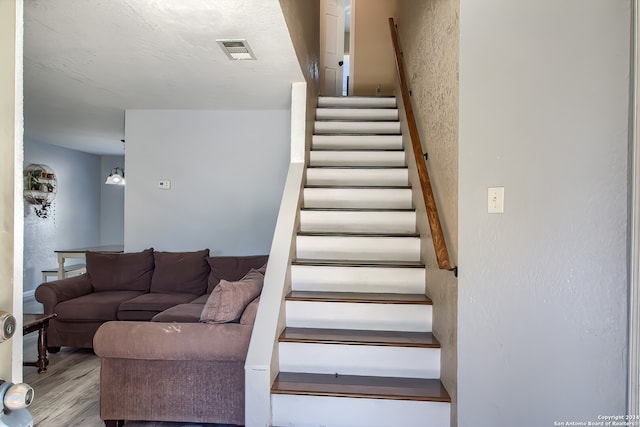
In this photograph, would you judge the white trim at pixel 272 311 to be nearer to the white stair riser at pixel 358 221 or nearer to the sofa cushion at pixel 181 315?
the white stair riser at pixel 358 221

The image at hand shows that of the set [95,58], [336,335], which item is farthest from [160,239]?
[336,335]

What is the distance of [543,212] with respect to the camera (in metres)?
1.72

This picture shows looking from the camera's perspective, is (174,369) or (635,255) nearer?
(635,255)

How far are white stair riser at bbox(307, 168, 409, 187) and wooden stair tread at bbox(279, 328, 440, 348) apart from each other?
150 cm

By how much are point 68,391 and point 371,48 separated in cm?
570

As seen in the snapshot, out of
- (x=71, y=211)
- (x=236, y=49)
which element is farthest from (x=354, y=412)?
(x=71, y=211)

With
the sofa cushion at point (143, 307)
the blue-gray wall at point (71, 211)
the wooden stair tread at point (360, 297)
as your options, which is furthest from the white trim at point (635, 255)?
the blue-gray wall at point (71, 211)

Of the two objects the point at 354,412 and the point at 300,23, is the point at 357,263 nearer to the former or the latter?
the point at 354,412

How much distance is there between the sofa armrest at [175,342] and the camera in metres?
2.10

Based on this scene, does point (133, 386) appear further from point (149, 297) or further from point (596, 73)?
point (596, 73)

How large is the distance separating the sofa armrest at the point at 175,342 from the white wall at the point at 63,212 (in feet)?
14.1

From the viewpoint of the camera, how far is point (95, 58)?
8.46ft

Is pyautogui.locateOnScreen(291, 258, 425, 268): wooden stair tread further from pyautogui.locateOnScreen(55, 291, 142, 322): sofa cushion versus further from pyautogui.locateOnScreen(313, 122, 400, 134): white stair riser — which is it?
pyautogui.locateOnScreen(55, 291, 142, 322): sofa cushion

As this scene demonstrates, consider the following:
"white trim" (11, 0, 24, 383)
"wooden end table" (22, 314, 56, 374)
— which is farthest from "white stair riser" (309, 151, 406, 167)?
"white trim" (11, 0, 24, 383)
